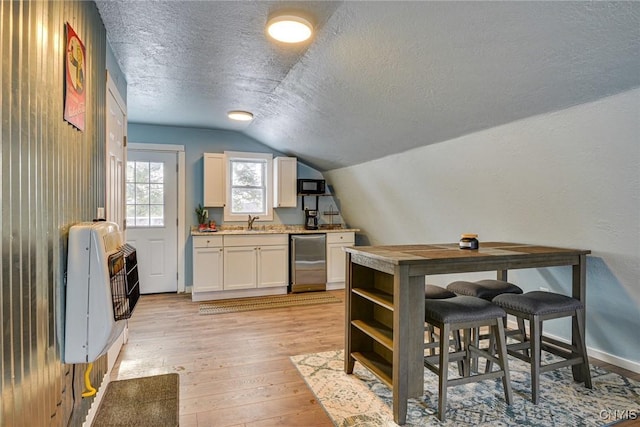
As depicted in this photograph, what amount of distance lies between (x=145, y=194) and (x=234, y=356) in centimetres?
306

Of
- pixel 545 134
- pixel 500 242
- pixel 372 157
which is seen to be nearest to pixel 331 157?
pixel 372 157

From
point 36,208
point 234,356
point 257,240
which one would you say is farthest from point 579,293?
→ point 257,240

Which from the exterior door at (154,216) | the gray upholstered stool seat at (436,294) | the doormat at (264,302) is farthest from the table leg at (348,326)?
the exterior door at (154,216)

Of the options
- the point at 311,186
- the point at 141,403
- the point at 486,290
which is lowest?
the point at 141,403

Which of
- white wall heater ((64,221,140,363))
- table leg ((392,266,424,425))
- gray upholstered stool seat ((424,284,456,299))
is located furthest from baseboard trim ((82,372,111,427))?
gray upholstered stool seat ((424,284,456,299))

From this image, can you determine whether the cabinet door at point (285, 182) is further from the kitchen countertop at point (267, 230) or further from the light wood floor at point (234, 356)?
the light wood floor at point (234, 356)

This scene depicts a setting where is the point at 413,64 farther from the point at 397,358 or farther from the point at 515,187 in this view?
the point at 397,358

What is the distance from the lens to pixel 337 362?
2850 mm

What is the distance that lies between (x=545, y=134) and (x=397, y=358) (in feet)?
6.08

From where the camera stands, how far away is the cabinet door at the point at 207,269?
4.71m

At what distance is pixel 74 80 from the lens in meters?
1.72

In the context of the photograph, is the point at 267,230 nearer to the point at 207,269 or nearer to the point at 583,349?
the point at 207,269

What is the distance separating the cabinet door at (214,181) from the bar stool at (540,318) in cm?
394

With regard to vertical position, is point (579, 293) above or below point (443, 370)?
above
